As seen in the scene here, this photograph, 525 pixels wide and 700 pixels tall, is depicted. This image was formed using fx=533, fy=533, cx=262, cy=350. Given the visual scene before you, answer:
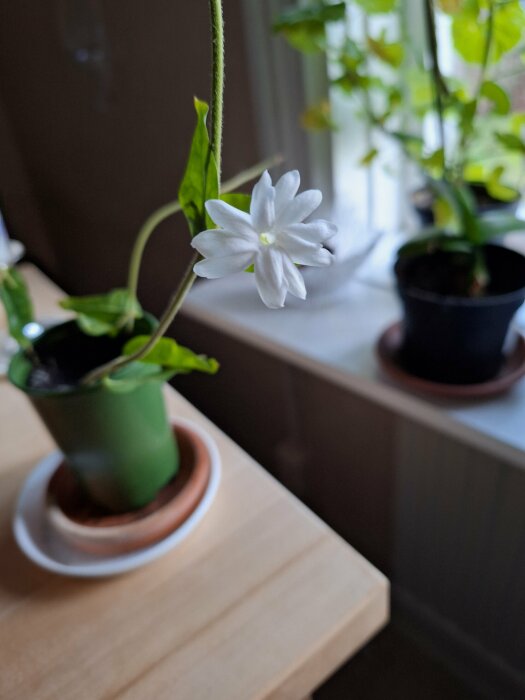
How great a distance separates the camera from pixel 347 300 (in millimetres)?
849

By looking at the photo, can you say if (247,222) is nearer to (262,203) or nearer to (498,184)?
(262,203)

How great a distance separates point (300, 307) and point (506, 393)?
334mm

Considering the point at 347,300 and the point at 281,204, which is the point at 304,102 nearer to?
the point at 347,300

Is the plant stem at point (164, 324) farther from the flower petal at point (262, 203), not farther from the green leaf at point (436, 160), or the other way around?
the green leaf at point (436, 160)

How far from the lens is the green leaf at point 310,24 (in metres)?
0.54

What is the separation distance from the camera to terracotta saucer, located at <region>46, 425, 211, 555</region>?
0.47 m

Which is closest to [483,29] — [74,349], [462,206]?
[462,206]

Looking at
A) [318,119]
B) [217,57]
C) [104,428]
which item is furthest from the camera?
[318,119]

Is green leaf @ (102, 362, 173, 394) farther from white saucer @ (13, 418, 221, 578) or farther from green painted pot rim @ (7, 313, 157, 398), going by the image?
white saucer @ (13, 418, 221, 578)

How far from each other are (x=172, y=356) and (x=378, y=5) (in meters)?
0.43

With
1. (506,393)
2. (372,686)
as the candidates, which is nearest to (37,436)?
(506,393)

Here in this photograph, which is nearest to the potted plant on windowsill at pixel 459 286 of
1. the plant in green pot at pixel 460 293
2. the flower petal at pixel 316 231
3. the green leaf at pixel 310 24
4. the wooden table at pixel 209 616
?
the plant in green pot at pixel 460 293

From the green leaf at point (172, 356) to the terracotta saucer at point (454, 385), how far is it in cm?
31

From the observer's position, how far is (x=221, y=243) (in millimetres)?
236
